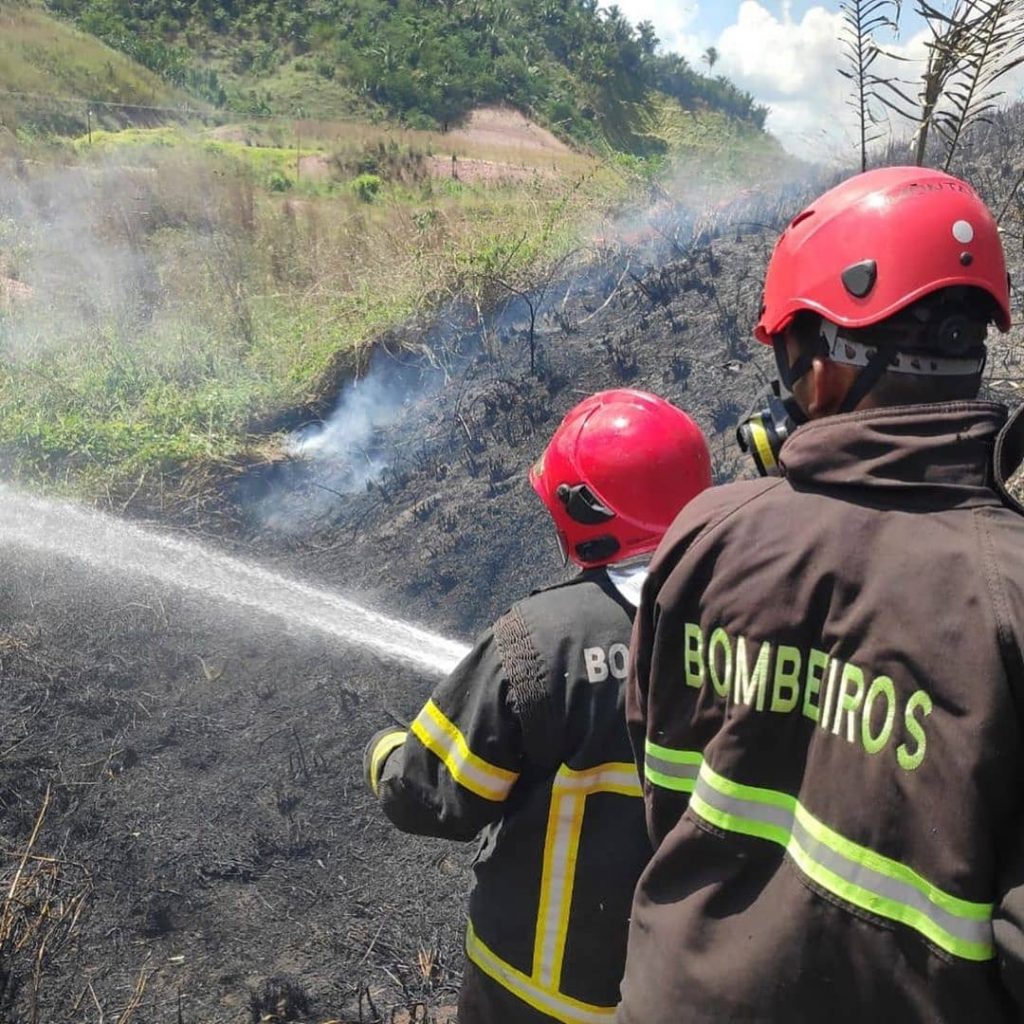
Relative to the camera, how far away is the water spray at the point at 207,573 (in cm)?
523

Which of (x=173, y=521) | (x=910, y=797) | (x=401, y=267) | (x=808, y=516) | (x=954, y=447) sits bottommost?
(x=173, y=521)

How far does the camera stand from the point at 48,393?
7.86 meters

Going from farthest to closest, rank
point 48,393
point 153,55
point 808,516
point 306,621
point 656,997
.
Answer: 1. point 153,55
2. point 48,393
3. point 306,621
4. point 656,997
5. point 808,516

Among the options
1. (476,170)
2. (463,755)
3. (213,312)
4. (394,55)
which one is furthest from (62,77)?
(463,755)

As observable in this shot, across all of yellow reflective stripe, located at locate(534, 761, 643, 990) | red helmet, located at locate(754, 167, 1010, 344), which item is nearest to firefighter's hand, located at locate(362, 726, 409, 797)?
yellow reflective stripe, located at locate(534, 761, 643, 990)

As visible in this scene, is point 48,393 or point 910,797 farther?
point 48,393

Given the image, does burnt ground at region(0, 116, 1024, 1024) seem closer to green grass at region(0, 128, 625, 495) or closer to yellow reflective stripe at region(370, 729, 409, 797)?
green grass at region(0, 128, 625, 495)

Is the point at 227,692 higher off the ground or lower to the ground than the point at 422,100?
lower

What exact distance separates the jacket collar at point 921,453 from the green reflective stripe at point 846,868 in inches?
16.2

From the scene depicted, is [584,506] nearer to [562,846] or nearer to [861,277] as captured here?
[562,846]

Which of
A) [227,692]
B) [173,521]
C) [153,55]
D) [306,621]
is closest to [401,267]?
[173,521]

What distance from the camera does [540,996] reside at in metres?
1.88

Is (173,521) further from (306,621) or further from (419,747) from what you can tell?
(419,747)

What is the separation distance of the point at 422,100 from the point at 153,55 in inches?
388
